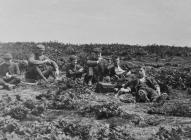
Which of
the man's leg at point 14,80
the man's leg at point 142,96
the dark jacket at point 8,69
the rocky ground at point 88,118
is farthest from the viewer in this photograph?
the dark jacket at point 8,69

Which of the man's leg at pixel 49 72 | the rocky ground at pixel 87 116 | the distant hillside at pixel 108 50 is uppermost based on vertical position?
the distant hillside at pixel 108 50

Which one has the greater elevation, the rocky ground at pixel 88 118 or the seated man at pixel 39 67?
the seated man at pixel 39 67

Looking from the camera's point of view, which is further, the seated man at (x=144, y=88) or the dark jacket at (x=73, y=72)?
the dark jacket at (x=73, y=72)

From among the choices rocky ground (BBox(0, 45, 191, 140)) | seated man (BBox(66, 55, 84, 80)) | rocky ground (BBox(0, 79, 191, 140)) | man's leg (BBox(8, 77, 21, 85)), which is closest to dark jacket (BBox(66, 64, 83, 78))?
seated man (BBox(66, 55, 84, 80))

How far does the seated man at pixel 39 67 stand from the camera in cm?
1439

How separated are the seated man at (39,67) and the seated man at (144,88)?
10.7 feet

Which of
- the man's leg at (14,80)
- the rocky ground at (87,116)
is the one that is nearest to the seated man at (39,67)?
the man's leg at (14,80)

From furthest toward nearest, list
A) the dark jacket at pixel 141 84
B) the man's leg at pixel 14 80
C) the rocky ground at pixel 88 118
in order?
the man's leg at pixel 14 80
the dark jacket at pixel 141 84
the rocky ground at pixel 88 118

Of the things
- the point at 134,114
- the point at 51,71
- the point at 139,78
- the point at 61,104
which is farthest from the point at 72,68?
the point at 134,114

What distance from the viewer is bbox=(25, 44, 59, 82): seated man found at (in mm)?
14391

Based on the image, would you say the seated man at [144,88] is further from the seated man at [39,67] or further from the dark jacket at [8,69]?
the dark jacket at [8,69]

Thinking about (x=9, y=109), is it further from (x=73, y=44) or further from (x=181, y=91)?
(x=73, y=44)

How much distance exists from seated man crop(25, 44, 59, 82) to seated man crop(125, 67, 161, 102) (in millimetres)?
3251

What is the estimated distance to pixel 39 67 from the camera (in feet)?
48.3
